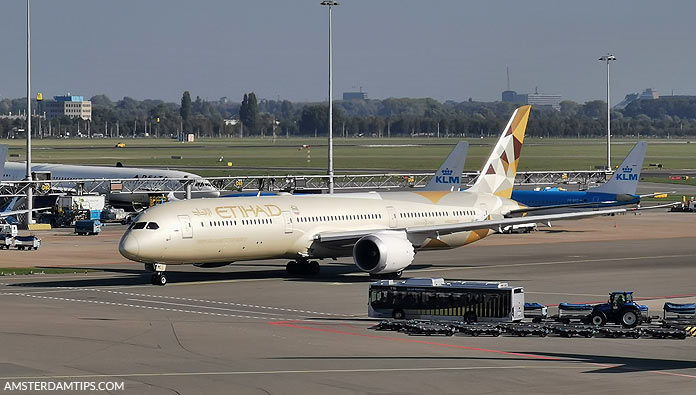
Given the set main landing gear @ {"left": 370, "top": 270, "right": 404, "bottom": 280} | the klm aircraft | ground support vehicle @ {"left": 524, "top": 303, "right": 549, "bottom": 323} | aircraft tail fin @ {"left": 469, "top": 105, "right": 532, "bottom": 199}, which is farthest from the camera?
the klm aircraft

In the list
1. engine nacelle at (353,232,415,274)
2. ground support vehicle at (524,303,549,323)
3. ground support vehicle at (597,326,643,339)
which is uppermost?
engine nacelle at (353,232,415,274)

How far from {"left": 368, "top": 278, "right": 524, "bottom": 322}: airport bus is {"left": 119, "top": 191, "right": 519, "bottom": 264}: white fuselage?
40.4 feet

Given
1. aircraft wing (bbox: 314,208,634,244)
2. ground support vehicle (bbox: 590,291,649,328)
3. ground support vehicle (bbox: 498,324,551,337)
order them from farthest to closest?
aircraft wing (bbox: 314,208,634,244) < ground support vehicle (bbox: 590,291,649,328) < ground support vehicle (bbox: 498,324,551,337)

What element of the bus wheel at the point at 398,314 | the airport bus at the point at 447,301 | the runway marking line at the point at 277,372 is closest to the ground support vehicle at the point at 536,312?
the airport bus at the point at 447,301

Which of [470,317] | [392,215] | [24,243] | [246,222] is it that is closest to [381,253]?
[392,215]

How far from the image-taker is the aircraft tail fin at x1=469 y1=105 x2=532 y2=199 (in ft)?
225

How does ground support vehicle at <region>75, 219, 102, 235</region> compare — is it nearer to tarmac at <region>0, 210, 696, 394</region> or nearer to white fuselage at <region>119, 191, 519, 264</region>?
tarmac at <region>0, 210, 696, 394</region>

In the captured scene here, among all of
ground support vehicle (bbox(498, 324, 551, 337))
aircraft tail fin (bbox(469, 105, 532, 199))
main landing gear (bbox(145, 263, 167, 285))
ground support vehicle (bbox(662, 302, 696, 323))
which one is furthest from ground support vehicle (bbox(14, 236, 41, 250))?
ground support vehicle (bbox(662, 302, 696, 323))

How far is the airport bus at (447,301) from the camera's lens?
4275 cm

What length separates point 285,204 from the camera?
58.9 m

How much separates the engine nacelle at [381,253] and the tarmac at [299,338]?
110cm

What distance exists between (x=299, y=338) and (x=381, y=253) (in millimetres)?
17016

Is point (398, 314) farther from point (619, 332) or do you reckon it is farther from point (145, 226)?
point (145, 226)

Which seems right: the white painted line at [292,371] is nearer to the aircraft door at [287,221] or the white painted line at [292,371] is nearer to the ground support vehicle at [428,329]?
the ground support vehicle at [428,329]
